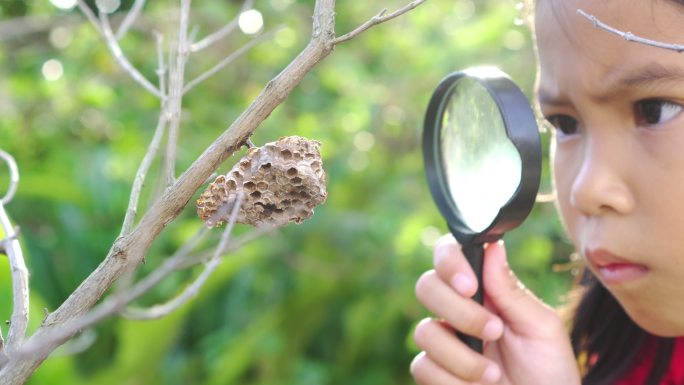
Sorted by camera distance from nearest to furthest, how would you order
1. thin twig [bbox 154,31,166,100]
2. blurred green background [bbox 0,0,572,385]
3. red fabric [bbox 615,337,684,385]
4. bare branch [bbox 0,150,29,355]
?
bare branch [bbox 0,150,29,355]
thin twig [bbox 154,31,166,100]
red fabric [bbox 615,337,684,385]
blurred green background [bbox 0,0,572,385]

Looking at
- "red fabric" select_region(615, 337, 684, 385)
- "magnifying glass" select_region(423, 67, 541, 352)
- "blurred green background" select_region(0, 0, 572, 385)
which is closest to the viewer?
"magnifying glass" select_region(423, 67, 541, 352)

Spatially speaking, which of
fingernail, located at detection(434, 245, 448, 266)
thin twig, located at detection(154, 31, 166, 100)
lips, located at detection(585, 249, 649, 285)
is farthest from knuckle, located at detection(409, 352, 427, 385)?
thin twig, located at detection(154, 31, 166, 100)

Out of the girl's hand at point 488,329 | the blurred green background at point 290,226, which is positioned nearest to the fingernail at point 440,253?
the girl's hand at point 488,329

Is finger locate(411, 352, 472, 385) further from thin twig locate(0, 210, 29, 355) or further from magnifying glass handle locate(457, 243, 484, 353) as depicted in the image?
thin twig locate(0, 210, 29, 355)

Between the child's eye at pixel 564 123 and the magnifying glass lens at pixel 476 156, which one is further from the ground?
the magnifying glass lens at pixel 476 156

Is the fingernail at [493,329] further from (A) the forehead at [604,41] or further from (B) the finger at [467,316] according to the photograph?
(A) the forehead at [604,41]
